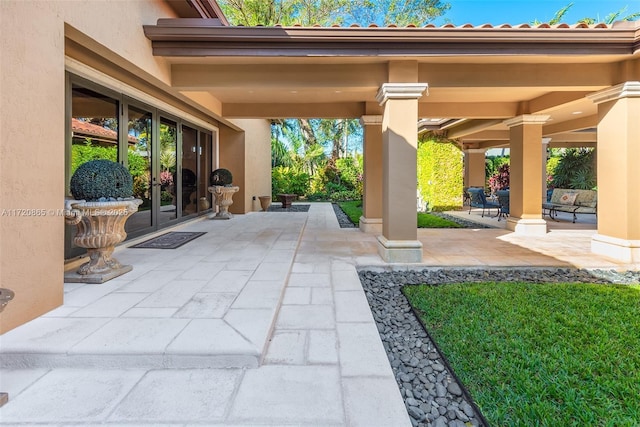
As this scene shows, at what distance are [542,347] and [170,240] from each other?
625 centimetres

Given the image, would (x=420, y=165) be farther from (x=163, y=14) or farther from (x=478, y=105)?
(x=163, y=14)

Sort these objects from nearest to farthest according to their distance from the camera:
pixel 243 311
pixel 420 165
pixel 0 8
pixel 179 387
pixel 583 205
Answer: pixel 179 387
pixel 0 8
pixel 243 311
pixel 583 205
pixel 420 165

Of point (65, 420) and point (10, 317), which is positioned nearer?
point (65, 420)

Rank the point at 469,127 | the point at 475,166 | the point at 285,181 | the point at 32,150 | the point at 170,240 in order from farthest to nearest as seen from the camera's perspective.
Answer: the point at 285,181 → the point at 475,166 → the point at 469,127 → the point at 170,240 → the point at 32,150

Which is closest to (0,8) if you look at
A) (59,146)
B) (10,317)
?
(59,146)

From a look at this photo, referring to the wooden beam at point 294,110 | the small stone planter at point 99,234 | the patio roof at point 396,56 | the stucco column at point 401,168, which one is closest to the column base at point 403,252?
the stucco column at point 401,168

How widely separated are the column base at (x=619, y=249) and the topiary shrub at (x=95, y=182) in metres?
7.51

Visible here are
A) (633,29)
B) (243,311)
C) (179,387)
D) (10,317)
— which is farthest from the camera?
(633,29)

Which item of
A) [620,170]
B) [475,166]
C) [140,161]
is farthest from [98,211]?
[475,166]

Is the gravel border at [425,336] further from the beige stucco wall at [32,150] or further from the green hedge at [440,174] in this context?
the green hedge at [440,174]

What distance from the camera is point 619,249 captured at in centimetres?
537

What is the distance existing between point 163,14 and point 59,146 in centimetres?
360

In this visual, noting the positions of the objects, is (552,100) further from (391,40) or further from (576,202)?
(576,202)

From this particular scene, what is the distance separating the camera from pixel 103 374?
7.60 ft
